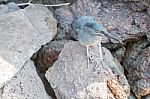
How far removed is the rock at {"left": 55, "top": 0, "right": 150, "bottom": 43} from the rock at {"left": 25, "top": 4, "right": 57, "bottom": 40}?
0.07m

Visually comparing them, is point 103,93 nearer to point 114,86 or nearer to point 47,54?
point 114,86


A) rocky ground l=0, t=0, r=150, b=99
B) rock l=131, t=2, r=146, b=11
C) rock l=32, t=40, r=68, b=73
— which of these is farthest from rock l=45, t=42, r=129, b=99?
rock l=131, t=2, r=146, b=11

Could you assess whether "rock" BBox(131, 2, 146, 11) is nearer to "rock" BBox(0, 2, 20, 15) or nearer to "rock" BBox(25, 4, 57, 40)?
"rock" BBox(25, 4, 57, 40)

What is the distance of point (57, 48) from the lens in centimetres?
236

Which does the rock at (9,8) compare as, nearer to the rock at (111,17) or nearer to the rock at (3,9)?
the rock at (3,9)

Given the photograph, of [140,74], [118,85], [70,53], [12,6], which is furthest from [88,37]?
[12,6]

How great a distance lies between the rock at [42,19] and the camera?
2375mm

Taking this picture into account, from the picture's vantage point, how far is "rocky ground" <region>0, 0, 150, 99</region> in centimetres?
214

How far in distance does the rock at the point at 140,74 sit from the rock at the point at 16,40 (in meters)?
0.56

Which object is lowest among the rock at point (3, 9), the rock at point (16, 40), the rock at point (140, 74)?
the rock at point (140, 74)

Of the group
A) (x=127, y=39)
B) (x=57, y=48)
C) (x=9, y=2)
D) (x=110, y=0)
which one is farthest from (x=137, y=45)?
(x=9, y=2)

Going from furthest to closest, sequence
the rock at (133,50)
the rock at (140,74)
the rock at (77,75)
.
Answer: the rock at (133,50) < the rock at (140,74) < the rock at (77,75)

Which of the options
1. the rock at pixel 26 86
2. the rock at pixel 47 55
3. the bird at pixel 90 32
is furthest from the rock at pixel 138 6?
the rock at pixel 26 86

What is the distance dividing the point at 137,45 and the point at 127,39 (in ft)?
0.27
